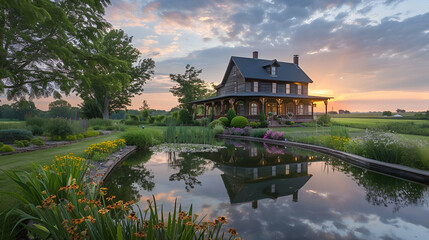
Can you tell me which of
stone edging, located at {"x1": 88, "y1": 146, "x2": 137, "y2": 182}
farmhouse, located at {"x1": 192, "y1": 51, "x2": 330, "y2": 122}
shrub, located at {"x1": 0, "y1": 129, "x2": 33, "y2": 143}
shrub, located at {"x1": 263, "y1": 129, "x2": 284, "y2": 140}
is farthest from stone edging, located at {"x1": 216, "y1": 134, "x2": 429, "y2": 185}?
farmhouse, located at {"x1": 192, "y1": 51, "x2": 330, "y2": 122}

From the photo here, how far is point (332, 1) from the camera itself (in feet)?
37.0

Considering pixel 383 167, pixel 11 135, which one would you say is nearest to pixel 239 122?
pixel 383 167

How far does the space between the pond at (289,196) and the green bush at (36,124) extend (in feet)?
28.8

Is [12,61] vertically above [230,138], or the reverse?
[12,61]

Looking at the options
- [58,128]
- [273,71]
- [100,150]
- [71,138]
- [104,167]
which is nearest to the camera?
[104,167]

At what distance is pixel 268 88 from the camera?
28891 millimetres

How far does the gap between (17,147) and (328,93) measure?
31.6m

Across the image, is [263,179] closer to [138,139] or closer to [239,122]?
[138,139]

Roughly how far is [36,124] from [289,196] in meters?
15.3

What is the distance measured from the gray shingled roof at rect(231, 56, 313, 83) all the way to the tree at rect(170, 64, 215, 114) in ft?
39.0

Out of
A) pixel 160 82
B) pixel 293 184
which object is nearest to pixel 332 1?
pixel 293 184

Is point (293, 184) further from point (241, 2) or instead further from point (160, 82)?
point (160, 82)

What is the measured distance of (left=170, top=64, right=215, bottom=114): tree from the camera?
38.5 m

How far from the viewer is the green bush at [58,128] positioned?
1108cm
